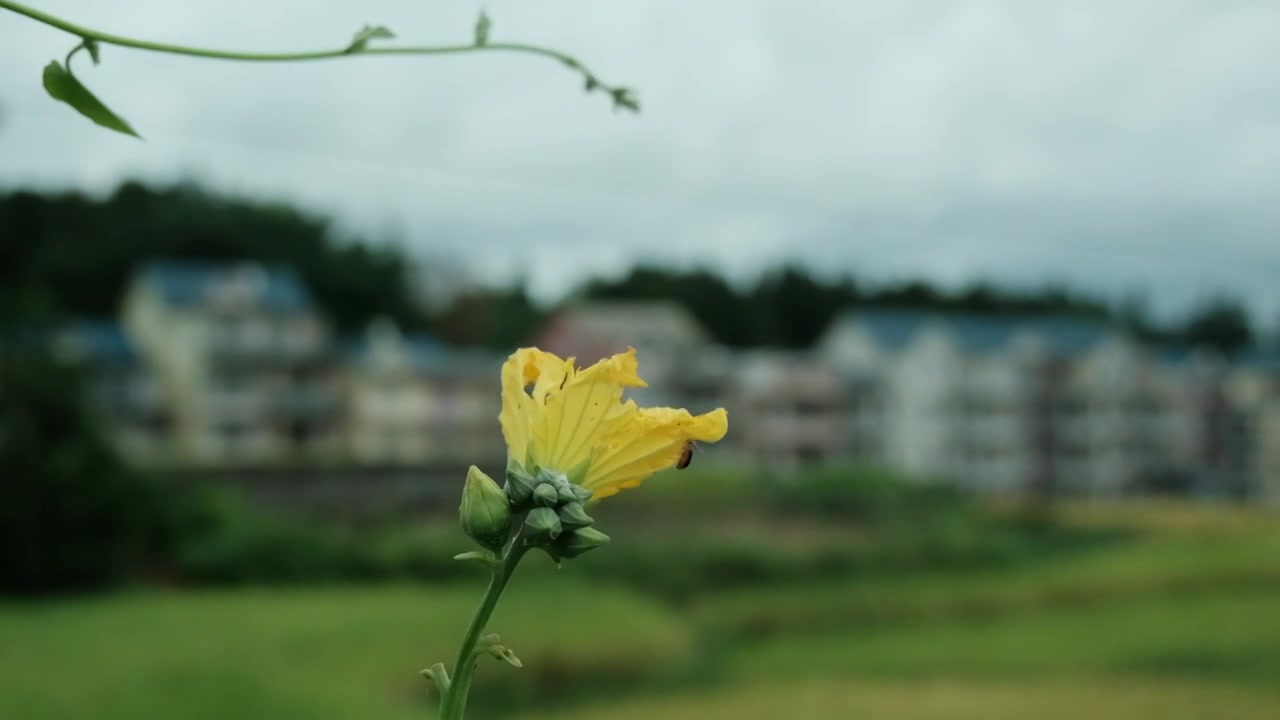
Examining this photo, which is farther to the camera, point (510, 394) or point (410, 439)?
point (410, 439)

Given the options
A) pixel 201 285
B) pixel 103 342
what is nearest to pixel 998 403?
pixel 201 285

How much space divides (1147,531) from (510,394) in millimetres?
21173

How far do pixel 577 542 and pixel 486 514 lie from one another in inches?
0.9

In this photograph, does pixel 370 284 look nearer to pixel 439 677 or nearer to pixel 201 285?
pixel 201 285

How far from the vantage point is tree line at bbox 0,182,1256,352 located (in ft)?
67.8

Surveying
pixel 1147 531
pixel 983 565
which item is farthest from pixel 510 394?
pixel 1147 531

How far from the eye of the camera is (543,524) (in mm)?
317

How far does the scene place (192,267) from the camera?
2066cm

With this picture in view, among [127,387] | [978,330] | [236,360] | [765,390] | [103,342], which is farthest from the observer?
[978,330]

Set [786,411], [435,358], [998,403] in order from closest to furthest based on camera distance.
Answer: [435,358], [786,411], [998,403]

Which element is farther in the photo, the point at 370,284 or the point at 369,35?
the point at 370,284

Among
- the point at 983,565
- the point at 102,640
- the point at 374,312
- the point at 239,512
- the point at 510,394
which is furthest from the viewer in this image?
the point at 374,312

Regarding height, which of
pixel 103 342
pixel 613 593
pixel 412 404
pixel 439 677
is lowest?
pixel 613 593

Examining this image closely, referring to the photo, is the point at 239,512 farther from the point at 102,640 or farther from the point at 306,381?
the point at 306,381
